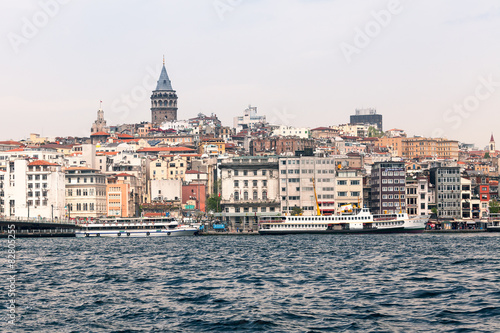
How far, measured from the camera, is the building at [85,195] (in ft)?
476

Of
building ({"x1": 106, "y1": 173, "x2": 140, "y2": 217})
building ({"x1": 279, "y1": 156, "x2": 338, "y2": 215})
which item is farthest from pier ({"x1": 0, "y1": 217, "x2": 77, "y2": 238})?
building ({"x1": 279, "y1": 156, "x2": 338, "y2": 215})

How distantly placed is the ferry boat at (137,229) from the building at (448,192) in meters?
40.1

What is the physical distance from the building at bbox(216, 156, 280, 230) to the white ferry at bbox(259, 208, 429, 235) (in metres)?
10.3

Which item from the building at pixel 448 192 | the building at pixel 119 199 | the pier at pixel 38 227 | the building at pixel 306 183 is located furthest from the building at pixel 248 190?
the building at pixel 448 192

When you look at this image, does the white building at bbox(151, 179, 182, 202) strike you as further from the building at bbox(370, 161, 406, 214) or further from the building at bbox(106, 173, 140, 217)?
the building at bbox(370, 161, 406, 214)

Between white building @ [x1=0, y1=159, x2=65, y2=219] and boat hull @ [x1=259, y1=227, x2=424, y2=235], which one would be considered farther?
white building @ [x1=0, y1=159, x2=65, y2=219]

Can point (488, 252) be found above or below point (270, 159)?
below

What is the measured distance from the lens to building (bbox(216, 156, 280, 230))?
136250 mm

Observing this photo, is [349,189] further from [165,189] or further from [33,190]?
[33,190]

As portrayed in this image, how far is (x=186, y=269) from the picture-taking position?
5731 cm

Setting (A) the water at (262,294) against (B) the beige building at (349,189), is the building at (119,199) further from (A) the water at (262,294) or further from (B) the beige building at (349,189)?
(A) the water at (262,294)

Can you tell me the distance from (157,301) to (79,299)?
3817 mm

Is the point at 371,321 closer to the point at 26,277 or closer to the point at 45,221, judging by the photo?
Result: the point at 26,277

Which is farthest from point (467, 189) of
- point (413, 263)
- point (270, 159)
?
point (413, 263)
